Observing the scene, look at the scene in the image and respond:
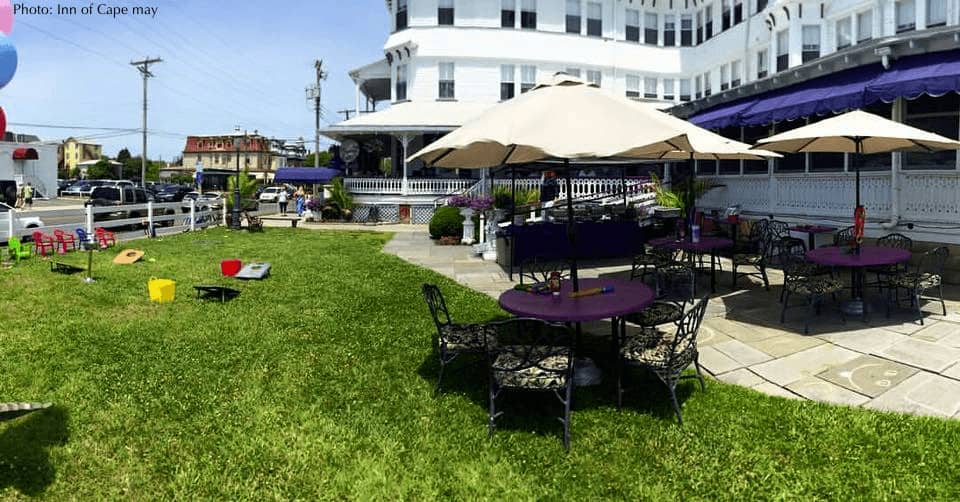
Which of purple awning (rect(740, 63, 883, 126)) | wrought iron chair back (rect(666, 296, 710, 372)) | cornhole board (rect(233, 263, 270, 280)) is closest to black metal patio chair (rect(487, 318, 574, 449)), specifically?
wrought iron chair back (rect(666, 296, 710, 372))

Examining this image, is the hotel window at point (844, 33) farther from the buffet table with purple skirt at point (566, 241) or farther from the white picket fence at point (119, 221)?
the white picket fence at point (119, 221)

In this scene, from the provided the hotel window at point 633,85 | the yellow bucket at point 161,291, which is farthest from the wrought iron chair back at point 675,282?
the hotel window at point 633,85

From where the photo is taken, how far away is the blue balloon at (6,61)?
3.38m

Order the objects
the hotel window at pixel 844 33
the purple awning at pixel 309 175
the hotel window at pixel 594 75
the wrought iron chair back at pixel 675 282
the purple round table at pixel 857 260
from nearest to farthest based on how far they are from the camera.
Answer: the purple round table at pixel 857 260
the wrought iron chair back at pixel 675 282
the hotel window at pixel 844 33
the hotel window at pixel 594 75
the purple awning at pixel 309 175

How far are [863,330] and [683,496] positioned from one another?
4.75 m

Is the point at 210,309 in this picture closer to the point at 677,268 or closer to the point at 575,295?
the point at 575,295

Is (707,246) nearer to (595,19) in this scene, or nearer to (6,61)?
(6,61)

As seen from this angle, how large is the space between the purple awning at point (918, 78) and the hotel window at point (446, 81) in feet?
67.8

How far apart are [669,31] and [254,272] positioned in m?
26.8

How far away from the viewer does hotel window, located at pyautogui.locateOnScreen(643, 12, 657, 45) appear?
29.2 m

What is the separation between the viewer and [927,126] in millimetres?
10562

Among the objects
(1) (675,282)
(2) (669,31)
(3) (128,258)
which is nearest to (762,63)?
(2) (669,31)

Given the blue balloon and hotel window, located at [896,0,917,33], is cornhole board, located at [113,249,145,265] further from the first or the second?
hotel window, located at [896,0,917,33]

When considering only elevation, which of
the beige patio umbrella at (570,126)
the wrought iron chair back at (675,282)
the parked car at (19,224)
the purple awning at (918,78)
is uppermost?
the purple awning at (918,78)
